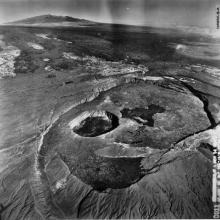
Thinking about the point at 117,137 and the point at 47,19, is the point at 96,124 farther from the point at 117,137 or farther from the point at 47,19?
the point at 47,19

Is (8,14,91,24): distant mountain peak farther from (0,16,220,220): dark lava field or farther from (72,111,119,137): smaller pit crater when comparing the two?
(72,111,119,137): smaller pit crater

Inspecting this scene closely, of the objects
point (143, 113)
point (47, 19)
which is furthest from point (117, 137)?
point (47, 19)

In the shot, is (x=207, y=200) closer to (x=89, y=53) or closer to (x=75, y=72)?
(x=75, y=72)

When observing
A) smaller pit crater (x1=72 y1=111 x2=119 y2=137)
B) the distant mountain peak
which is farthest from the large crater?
the distant mountain peak

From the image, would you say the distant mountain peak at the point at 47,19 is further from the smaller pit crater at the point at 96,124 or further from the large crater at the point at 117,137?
the smaller pit crater at the point at 96,124

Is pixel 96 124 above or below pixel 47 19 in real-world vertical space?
below

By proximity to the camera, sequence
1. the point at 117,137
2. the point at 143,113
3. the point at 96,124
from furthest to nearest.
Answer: the point at 143,113
the point at 96,124
the point at 117,137

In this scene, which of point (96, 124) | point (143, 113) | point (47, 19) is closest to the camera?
point (96, 124)
